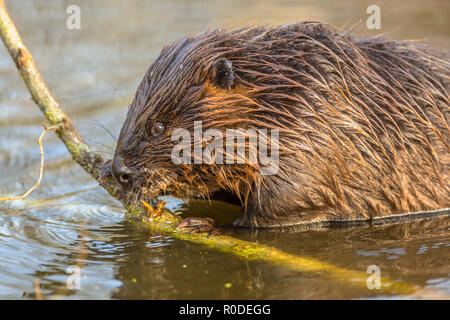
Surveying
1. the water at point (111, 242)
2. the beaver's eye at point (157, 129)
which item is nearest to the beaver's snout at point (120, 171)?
the beaver's eye at point (157, 129)

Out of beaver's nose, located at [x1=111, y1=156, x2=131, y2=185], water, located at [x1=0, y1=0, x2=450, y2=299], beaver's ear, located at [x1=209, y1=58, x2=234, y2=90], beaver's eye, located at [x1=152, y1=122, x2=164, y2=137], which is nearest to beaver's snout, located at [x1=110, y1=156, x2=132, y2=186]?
beaver's nose, located at [x1=111, y1=156, x2=131, y2=185]

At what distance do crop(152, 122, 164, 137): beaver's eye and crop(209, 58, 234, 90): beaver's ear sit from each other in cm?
42

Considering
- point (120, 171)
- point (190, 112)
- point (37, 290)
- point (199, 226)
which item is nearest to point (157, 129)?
point (190, 112)

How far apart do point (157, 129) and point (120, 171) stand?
1.12ft

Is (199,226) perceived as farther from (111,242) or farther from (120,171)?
(120,171)

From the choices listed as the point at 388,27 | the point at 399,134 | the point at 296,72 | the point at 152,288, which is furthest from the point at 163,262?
the point at 388,27

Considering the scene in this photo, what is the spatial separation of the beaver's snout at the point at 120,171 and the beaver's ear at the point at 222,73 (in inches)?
29.7

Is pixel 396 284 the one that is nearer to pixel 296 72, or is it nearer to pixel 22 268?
pixel 296 72

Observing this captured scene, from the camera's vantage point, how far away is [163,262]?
154 inches

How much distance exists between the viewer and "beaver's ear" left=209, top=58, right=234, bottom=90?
4.00 metres

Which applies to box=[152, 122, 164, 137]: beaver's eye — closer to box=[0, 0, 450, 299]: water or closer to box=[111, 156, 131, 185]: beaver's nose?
box=[111, 156, 131, 185]: beaver's nose

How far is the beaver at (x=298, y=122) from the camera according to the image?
13.3 ft

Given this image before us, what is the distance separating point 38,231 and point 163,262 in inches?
43.0

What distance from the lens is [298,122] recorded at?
4.09m
